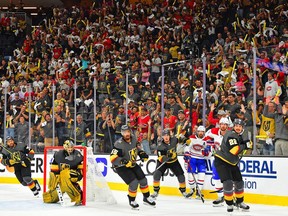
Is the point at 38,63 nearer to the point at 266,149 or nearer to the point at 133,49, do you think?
the point at 133,49

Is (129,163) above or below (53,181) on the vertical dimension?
→ above

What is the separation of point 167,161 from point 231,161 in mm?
2867

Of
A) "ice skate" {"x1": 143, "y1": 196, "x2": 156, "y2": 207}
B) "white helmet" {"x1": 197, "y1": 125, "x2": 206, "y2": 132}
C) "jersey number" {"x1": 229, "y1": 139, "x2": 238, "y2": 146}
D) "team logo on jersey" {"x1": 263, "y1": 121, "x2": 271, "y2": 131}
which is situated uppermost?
"team logo on jersey" {"x1": 263, "y1": 121, "x2": 271, "y2": 131}

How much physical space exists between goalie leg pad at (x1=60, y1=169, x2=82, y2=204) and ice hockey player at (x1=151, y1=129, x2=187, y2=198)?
5.51 ft

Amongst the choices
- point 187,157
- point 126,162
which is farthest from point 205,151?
point 126,162

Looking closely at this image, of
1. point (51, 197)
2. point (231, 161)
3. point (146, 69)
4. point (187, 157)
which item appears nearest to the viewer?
point (231, 161)

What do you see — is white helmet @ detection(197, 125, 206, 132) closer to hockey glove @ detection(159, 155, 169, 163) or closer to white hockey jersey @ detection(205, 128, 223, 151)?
white hockey jersey @ detection(205, 128, 223, 151)

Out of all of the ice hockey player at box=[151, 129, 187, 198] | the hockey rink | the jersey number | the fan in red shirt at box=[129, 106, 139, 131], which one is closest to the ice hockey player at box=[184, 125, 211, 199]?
the ice hockey player at box=[151, 129, 187, 198]

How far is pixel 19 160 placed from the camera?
14.7m

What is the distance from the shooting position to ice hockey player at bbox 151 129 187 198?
539 inches

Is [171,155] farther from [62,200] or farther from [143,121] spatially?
[62,200]

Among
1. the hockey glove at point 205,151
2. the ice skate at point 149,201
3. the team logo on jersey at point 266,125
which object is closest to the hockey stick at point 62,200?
the ice skate at point 149,201

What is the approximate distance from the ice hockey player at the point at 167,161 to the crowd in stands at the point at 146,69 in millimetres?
726

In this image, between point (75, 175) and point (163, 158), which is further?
point (163, 158)
